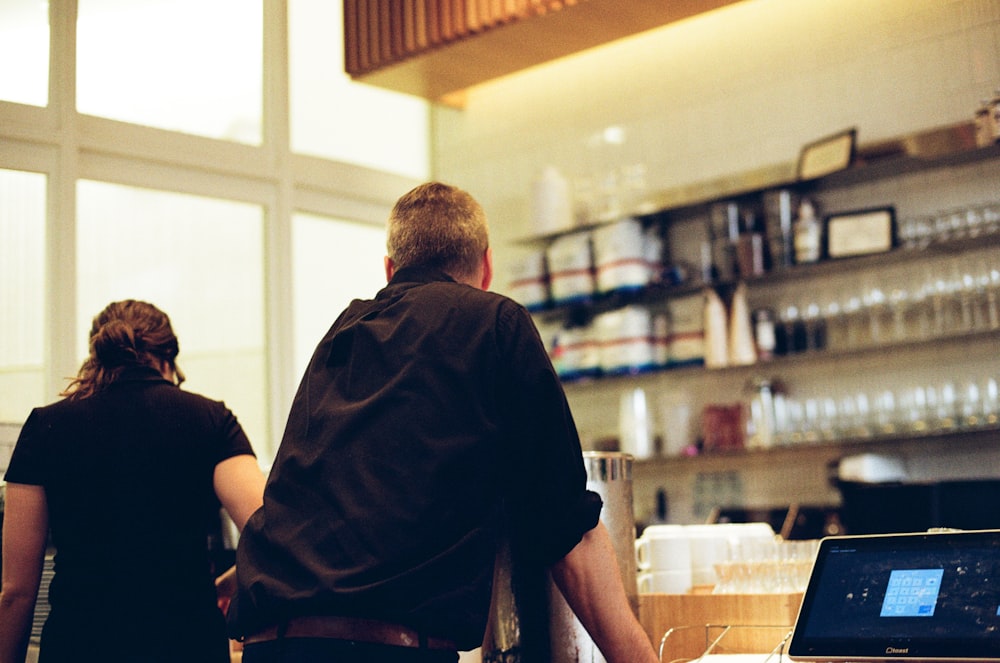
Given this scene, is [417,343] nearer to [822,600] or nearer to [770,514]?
[822,600]

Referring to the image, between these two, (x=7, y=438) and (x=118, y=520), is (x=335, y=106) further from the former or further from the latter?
(x=118, y=520)

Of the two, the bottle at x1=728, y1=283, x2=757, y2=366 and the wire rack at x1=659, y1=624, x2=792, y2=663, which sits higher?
the bottle at x1=728, y1=283, x2=757, y2=366

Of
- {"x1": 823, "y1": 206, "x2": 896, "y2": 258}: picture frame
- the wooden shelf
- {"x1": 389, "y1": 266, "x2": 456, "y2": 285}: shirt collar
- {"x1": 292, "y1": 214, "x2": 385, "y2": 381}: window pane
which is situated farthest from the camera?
{"x1": 292, "y1": 214, "x2": 385, "y2": 381}: window pane

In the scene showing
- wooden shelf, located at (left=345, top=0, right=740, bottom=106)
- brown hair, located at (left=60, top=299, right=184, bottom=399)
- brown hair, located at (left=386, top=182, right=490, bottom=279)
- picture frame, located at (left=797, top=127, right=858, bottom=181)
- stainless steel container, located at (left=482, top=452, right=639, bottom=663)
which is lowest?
stainless steel container, located at (left=482, top=452, right=639, bottom=663)

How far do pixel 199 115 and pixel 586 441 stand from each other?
2.21m

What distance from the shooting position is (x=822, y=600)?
1662 mm

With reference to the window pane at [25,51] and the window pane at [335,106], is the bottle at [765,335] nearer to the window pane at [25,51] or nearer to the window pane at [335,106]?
the window pane at [335,106]

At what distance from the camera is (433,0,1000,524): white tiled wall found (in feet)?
14.1

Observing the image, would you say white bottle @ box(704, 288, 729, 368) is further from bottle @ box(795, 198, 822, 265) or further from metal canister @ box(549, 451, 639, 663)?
metal canister @ box(549, 451, 639, 663)

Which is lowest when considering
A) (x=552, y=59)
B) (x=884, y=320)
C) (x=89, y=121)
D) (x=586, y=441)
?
(x=586, y=441)

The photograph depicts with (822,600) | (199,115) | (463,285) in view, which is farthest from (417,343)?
(199,115)

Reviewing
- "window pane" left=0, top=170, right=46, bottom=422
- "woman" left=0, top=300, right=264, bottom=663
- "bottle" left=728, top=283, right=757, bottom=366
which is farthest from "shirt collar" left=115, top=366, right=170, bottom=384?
"bottle" left=728, top=283, right=757, bottom=366

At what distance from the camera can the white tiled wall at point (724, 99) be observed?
14.1 ft

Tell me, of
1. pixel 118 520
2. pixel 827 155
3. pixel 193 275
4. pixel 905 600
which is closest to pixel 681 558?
pixel 905 600
